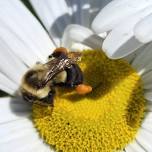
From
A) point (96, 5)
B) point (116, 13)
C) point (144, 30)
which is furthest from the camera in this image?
point (96, 5)

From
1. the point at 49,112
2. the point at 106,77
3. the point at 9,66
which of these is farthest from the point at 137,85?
the point at 9,66

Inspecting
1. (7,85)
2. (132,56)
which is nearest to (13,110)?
(7,85)

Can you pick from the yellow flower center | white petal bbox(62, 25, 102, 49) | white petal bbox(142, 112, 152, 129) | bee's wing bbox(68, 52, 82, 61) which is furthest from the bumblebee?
white petal bbox(142, 112, 152, 129)

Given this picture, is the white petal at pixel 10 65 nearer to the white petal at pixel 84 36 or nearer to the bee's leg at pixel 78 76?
the white petal at pixel 84 36

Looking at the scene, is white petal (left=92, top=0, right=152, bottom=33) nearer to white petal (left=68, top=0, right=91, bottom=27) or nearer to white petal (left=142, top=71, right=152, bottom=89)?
white petal (left=142, top=71, right=152, bottom=89)

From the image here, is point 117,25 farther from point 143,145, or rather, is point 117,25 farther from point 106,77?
point 143,145

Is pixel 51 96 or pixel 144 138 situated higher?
pixel 51 96

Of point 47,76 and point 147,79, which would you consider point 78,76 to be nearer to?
point 47,76
